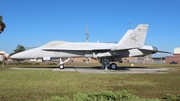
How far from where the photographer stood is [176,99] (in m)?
6.28

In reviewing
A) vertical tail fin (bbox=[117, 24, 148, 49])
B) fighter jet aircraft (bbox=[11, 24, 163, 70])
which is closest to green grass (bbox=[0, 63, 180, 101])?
fighter jet aircraft (bbox=[11, 24, 163, 70])

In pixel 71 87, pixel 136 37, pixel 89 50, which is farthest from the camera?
pixel 136 37

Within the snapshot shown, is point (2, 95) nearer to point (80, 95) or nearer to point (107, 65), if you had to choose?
point (80, 95)

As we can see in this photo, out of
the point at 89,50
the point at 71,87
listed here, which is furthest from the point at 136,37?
the point at 71,87

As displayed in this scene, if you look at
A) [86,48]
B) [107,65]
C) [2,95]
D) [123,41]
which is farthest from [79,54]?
[2,95]

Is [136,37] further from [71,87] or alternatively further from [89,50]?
[71,87]

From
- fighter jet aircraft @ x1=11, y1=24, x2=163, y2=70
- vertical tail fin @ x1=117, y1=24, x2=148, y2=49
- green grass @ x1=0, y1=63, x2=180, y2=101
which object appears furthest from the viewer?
vertical tail fin @ x1=117, y1=24, x2=148, y2=49

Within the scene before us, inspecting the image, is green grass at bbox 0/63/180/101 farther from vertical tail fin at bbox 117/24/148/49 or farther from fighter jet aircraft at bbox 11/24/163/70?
vertical tail fin at bbox 117/24/148/49

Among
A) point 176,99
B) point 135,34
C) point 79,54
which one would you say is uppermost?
point 135,34

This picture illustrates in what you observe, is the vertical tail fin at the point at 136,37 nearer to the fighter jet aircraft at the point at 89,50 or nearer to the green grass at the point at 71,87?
the fighter jet aircraft at the point at 89,50

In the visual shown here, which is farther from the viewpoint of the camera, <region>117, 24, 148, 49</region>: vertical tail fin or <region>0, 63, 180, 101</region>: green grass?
A: <region>117, 24, 148, 49</region>: vertical tail fin

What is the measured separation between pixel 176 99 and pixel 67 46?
64.7ft

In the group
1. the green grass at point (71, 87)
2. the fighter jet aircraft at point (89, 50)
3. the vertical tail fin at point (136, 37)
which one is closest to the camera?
the green grass at point (71, 87)

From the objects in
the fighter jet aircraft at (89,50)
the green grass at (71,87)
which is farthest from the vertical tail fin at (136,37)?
the green grass at (71,87)
